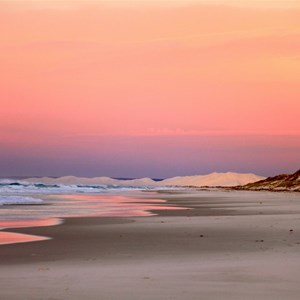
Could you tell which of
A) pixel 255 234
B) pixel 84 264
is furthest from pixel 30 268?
pixel 255 234

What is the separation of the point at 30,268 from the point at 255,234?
7.31m

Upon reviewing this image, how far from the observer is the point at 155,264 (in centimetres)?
1086

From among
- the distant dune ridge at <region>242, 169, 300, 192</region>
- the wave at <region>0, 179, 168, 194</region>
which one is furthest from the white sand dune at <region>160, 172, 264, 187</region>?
the wave at <region>0, 179, 168, 194</region>

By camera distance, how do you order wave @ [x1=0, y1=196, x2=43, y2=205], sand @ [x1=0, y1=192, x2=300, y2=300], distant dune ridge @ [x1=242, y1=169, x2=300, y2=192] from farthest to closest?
distant dune ridge @ [x1=242, y1=169, x2=300, y2=192], wave @ [x1=0, y1=196, x2=43, y2=205], sand @ [x1=0, y1=192, x2=300, y2=300]

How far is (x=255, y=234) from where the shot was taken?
639 inches

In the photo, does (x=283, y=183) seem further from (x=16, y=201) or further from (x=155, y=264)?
(x=155, y=264)

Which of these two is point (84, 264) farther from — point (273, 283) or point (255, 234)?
point (255, 234)

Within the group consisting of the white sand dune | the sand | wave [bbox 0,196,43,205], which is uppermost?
the white sand dune

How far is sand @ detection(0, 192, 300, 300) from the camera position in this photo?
8.34 m

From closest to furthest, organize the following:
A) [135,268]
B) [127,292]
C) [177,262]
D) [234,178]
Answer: [127,292] < [135,268] < [177,262] < [234,178]

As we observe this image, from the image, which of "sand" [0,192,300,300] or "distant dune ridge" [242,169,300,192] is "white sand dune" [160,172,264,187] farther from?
"sand" [0,192,300,300]

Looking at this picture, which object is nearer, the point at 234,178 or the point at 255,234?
the point at 255,234

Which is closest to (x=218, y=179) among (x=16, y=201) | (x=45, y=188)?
(x=45, y=188)

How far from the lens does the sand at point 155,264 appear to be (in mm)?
8344
